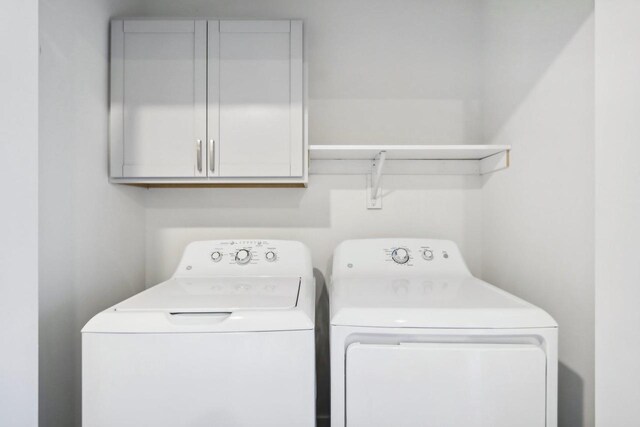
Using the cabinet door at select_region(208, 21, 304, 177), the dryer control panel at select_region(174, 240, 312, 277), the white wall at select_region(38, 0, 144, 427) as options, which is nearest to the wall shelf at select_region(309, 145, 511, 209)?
the cabinet door at select_region(208, 21, 304, 177)

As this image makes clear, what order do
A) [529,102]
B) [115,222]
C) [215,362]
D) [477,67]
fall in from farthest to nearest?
[477,67]
[115,222]
[529,102]
[215,362]

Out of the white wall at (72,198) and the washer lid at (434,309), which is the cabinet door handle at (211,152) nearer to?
the white wall at (72,198)

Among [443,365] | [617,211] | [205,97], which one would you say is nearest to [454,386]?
[443,365]

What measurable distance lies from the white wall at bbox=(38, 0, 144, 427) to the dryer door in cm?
106

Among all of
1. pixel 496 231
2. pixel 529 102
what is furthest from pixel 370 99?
pixel 496 231

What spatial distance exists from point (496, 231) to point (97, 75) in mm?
1920

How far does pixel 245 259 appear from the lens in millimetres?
1539

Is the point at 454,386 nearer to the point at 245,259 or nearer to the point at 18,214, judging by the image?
the point at 245,259

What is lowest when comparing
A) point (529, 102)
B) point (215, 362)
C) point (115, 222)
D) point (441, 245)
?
point (215, 362)

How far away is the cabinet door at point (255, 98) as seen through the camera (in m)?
1.46

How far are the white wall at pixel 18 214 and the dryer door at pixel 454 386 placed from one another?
0.81 metres

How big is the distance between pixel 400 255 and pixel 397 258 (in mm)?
22

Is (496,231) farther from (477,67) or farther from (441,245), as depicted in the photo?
(477,67)

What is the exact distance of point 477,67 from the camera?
179cm
